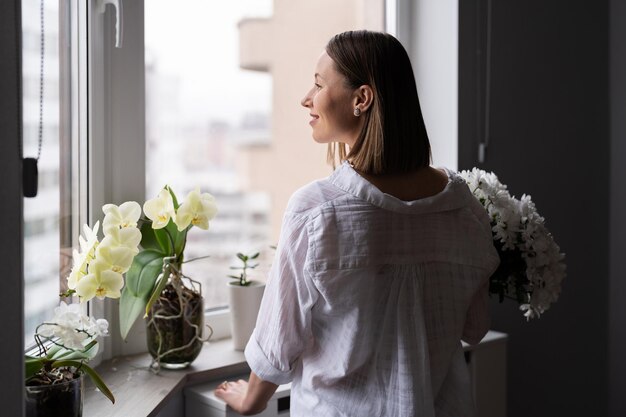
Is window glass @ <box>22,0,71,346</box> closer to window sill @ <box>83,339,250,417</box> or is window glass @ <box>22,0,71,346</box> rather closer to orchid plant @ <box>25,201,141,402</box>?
orchid plant @ <box>25,201,141,402</box>

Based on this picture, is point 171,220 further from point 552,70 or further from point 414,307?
point 552,70

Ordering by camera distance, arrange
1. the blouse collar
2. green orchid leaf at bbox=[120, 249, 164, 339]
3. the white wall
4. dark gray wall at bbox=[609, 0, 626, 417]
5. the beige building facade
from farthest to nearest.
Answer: dark gray wall at bbox=[609, 0, 626, 417] < the white wall < the beige building facade < green orchid leaf at bbox=[120, 249, 164, 339] < the blouse collar

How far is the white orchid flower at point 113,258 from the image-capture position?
120 cm

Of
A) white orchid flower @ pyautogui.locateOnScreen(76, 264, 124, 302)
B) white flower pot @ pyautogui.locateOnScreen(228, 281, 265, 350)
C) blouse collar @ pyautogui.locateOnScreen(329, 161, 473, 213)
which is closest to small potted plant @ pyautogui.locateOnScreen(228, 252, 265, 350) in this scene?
white flower pot @ pyautogui.locateOnScreen(228, 281, 265, 350)

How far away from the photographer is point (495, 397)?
2.00 metres

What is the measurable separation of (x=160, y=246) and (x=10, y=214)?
0.74 metres

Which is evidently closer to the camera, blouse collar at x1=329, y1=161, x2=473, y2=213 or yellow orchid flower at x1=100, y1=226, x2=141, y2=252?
blouse collar at x1=329, y1=161, x2=473, y2=213

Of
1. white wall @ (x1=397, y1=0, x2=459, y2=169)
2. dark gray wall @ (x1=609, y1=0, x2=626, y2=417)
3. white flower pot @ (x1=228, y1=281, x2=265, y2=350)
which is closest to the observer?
white flower pot @ (x1=228, y1=281, x2=265, y2=350)

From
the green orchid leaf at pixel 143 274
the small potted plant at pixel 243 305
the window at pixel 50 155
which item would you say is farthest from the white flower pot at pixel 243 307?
the window at pixel 50 155

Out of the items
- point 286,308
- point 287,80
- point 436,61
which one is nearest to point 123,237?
point 286,308

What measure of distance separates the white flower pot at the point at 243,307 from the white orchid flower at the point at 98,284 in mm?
537

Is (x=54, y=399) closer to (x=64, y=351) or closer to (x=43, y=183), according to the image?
(x=64, y=351)

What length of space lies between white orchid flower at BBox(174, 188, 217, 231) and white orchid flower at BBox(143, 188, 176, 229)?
2 centimetres

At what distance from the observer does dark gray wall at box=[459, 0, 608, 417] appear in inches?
88.1
